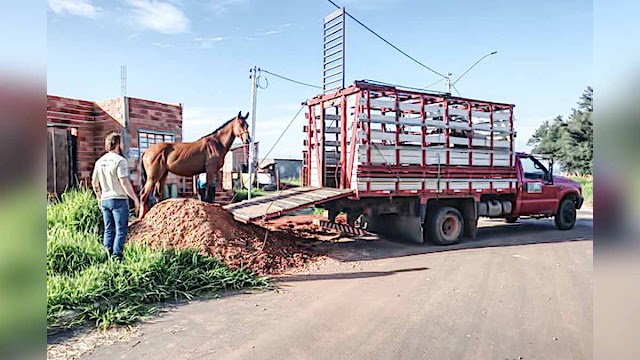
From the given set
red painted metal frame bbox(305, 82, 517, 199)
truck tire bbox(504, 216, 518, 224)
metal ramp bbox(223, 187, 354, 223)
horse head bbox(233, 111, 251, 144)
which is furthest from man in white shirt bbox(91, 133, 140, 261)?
truck tire bbox(504, 216, 518, 224)

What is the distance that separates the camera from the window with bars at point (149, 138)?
12023 mm

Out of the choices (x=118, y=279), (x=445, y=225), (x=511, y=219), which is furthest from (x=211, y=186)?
(x=511, y=219)

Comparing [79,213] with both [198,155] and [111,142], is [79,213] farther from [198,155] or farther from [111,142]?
[198,155]

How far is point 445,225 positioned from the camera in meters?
9.45

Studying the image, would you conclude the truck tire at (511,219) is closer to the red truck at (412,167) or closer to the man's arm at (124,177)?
the red truck at (412,167)

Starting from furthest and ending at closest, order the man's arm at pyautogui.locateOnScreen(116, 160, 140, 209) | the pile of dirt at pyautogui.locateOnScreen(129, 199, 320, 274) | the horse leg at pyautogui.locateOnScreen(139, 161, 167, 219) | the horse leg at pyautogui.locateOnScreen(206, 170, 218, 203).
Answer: the horse leg at pyautogui.locateOnScreen(139, 161, 167, 219) < the horse leg at pyautogui.locateOnScreen(206, 170, 218, 203) < the pile of dirt at pyautogui.locateOnScreen(129, 199, 320, 274) < the man's arm at pyautogui.locateOnScreen(116, 160, 140, 209)

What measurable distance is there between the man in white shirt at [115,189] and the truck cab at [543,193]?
9045 millimetres

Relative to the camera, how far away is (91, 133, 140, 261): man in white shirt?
220 inches

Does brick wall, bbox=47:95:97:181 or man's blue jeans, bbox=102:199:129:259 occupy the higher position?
brick wall, bbox=47:95:97:181

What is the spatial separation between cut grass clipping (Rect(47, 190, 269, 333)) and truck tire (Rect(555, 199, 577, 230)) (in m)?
9.06

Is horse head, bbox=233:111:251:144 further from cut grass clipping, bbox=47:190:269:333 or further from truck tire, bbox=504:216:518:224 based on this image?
truck tire, bbox=504:216:518:224

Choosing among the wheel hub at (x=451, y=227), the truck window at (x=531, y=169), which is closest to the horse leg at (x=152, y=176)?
the wheel hub at (x=451, y=227)

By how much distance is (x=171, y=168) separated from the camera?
9.73 m
